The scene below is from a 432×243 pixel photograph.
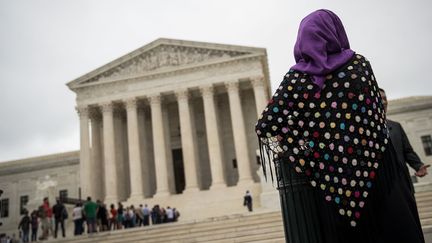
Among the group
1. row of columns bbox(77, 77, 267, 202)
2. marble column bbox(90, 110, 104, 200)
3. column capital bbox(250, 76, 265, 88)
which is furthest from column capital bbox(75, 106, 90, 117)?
column capital bbox(250, 76, 265, 88)

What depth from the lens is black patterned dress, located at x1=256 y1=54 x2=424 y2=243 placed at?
280 cm

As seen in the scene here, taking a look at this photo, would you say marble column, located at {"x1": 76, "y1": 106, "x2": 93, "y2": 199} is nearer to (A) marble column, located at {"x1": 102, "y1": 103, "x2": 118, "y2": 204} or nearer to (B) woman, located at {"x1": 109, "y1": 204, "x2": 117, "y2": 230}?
(A) marble column, located at {"x1": 102, "y1": 103, "x2": 118, "y2": 204}

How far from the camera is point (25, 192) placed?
4656cm

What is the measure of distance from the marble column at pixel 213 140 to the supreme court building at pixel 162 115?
0.26 ft

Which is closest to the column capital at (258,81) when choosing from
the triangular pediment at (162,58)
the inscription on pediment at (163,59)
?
the triangular pediment at (162,58)

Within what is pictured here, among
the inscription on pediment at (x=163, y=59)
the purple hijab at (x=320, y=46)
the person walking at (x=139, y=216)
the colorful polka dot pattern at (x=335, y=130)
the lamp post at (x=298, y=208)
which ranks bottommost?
the person walking at (x=139, y=216)

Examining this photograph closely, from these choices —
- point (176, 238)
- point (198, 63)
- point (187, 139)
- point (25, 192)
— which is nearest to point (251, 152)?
point (187, 139)

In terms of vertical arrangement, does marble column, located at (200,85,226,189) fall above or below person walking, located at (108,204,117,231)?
above

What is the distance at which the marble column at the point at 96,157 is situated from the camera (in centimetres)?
3303

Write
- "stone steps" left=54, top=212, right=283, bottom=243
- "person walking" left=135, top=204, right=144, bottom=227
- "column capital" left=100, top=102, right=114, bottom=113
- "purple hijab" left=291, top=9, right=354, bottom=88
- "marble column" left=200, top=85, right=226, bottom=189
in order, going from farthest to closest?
"column capital" left=100, top=102, right=114, bottom=113, "marble column" left=200, top=85, right=226, bottom=189, "person walking" left=135, top=204, right=144, bottom=227, "stone steps" left=54, top=212, right=283, bottom=243, "purple hijab" left=291, top=9, right=354, bottom=88

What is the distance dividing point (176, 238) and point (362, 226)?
41.0 feet

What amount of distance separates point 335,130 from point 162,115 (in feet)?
106

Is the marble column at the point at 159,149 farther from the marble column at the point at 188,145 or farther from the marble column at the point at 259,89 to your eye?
the marble column at the point at 259,89

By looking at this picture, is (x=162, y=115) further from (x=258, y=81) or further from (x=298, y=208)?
(x=298, y=208)
